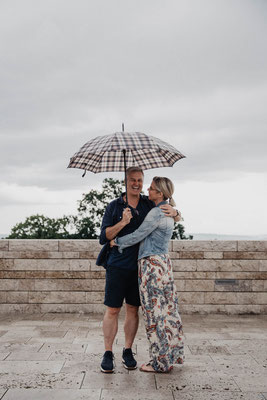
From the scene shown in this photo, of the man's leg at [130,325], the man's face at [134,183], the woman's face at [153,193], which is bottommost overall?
the man's leg at [130,325]

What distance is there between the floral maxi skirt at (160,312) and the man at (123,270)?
137 mm

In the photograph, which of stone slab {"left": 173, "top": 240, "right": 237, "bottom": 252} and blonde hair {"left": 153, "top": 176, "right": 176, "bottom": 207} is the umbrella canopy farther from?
stone slab {"left": 173, "top": 240, "right": 237, "bottom": 252}

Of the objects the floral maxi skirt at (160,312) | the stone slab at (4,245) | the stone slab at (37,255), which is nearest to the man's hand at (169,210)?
the floral maxi skirt at (160,312)

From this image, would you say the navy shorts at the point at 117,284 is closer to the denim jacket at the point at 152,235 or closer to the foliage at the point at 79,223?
the denim jacket at the point at 152,235

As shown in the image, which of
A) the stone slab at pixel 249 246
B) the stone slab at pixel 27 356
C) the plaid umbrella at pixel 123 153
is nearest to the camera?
the plaid umbrella at pixel 123 153

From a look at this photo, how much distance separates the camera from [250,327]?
5.83m

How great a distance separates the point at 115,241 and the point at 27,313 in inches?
139

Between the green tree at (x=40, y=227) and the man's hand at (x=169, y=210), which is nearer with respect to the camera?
the man's hand at (x=169, y=210)

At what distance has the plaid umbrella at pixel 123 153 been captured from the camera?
11.8ft

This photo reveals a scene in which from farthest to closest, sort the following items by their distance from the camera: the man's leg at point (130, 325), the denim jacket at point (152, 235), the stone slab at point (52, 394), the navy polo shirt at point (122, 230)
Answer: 1. the man's leg at point (130, 325)
2. the navy polo shirt at point (122, 230)
3. the denim jacket at point (152, 235)
4. the stone slab at point (52, 394)

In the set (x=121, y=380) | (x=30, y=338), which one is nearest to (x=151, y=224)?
(x=121, y=380)

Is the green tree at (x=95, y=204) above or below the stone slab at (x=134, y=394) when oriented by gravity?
above

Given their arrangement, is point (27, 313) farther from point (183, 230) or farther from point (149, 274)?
point (183, 230)

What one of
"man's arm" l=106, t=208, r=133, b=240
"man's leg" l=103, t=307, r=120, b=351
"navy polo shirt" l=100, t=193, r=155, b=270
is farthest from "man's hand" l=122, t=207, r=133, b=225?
"man's leg" l=103, t=307, r=120, b=351
